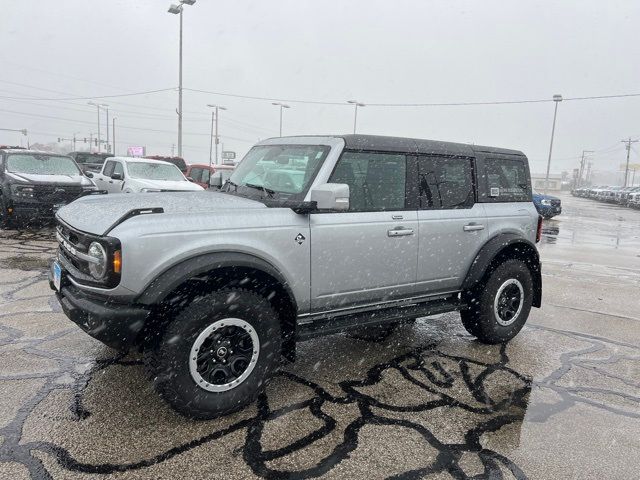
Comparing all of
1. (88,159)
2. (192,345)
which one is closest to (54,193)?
(192,345)

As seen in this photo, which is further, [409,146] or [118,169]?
[118,169]

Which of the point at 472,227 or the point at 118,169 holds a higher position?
the point at 118,169

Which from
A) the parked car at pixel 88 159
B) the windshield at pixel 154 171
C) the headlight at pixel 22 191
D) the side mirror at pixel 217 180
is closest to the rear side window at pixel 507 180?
the side mirror at pixel 217 180

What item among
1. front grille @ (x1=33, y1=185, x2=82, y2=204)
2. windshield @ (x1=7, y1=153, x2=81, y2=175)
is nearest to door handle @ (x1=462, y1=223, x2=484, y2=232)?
front grille @ (x1=33, y1=185, x2=82, y2=204)

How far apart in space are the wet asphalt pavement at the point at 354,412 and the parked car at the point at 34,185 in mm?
4956

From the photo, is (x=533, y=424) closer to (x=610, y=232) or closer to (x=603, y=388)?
(x=603, y=388)

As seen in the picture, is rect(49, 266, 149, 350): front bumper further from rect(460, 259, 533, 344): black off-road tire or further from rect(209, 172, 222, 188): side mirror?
rect(460, 259, 533, 344): black off-road tire

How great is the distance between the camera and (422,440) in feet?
9.68

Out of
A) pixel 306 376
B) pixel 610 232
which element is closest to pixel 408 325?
pixel 306 376

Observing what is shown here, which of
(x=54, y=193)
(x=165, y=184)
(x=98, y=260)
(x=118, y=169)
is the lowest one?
(x=54, y=193)

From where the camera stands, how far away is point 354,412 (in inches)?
128

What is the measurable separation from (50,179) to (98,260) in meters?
8.37

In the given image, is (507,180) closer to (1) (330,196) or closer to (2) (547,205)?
(1) (330,196)

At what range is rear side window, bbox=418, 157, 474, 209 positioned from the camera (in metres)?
4.21
